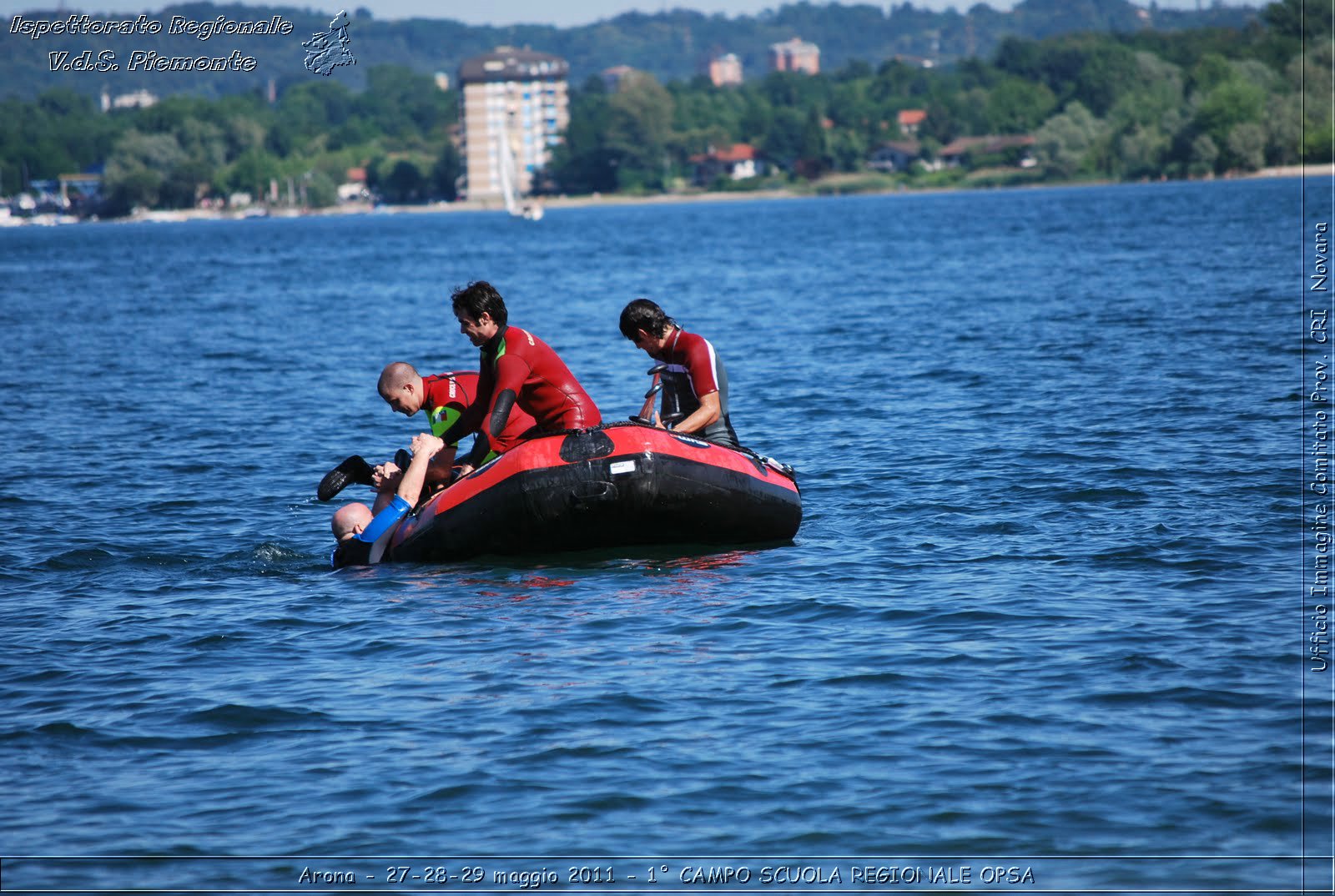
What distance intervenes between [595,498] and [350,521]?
2.16 meters

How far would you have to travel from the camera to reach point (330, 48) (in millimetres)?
19578

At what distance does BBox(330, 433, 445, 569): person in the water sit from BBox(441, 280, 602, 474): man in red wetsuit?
31cm

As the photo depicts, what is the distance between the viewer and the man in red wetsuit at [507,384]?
9.95 meters

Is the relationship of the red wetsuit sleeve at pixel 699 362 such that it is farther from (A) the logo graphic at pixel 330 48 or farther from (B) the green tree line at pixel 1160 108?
(B) the green tree line at pixel 1160 108

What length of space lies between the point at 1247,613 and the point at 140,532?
9.03 metres

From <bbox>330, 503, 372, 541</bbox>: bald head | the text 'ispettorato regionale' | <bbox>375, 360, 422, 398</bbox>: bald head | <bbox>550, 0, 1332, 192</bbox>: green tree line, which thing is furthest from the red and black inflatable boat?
<bbox>550, 0, 1332, 192</bbox>: green tree line

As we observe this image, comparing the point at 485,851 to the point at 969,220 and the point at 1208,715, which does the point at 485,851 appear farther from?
the point at 969,220

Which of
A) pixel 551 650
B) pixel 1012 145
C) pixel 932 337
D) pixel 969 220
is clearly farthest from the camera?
pixel 1012 145

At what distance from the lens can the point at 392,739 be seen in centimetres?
734

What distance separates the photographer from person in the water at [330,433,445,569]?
11.0 meters

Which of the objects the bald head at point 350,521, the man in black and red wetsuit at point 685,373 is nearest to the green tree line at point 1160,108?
the man in black and red wetsuit at point 685,373

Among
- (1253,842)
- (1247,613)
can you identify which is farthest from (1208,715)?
(1247,613)

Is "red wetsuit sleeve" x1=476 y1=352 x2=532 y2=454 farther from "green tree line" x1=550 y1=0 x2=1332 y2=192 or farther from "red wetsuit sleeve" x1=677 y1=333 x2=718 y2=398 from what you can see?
"green tree line" x1=550 y1=0 x2=1332 y2=192

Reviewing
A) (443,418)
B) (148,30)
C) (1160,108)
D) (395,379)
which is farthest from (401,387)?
(1160,108)
